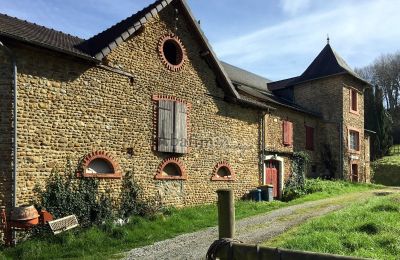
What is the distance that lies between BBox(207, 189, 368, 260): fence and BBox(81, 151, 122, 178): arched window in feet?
26.3

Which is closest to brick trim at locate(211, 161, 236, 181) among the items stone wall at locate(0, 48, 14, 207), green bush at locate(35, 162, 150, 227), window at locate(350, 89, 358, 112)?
green bush at locate(35, 162, 150, 227)

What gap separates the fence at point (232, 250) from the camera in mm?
3022

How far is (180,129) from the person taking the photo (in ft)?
46.6

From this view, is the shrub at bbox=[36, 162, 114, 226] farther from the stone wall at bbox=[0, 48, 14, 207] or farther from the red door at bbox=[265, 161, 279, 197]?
the red door at bbox=[265, 161, 279, 197]

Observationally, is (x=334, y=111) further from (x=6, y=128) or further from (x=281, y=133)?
(x=6, y=128)

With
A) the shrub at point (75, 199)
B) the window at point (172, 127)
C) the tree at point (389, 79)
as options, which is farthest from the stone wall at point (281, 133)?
the tree at point (389, 79)

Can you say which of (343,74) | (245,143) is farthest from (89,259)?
(343,74)

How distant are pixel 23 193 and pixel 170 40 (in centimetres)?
731

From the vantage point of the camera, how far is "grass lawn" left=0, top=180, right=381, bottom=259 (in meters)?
8.88

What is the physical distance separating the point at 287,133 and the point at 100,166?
12.4 metres

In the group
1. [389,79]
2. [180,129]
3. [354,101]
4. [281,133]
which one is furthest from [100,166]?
[389,79]

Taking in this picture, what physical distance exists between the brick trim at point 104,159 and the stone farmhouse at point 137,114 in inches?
1.2

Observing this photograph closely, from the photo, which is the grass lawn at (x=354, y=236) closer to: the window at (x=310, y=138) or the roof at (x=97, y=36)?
the roof at (x=97, y=36)

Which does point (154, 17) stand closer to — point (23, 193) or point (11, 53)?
point (11, 53)
